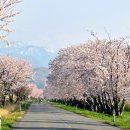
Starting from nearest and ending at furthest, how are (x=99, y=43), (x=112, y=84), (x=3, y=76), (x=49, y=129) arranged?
(x=49, y=129) → (x=112, y=84) → (x=99, y=43) → (x=3, y=76)

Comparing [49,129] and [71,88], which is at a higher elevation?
[71,88]

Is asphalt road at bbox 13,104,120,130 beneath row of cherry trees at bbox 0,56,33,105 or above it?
beneath

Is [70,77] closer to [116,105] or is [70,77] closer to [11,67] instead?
[11,67]

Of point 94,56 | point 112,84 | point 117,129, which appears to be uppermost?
point 94,56

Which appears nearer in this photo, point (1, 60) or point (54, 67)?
point (1, 60)

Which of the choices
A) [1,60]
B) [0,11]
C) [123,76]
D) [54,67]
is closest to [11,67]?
[1,60]

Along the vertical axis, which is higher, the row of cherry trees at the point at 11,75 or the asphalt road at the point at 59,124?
the row of cherry trees at the point at 11,75

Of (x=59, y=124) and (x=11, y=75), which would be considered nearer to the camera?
(x=59, y=124)

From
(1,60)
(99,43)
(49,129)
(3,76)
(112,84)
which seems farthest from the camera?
(1,60)

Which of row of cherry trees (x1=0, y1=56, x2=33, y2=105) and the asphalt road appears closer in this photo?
Answer: the asphalt road

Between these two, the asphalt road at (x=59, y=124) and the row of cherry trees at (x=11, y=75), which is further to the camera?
the row of cherry trees at (x=11, y=75)

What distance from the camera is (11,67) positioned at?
275 feet

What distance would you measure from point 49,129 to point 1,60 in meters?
57.5

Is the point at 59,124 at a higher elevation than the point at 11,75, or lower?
lower
